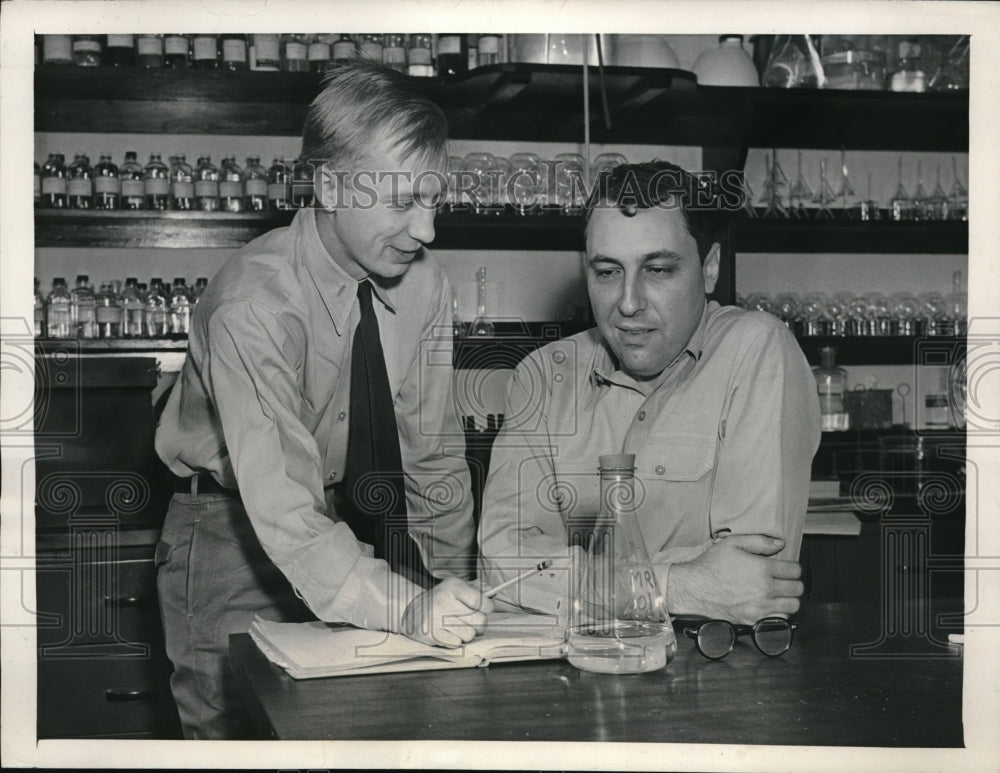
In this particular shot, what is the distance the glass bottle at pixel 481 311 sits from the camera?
2873mm

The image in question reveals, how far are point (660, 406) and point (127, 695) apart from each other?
4.71 ft

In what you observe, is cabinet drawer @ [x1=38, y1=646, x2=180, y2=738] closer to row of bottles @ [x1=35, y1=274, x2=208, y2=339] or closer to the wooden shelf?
row of bottles @ [x1=35, y1=274, x2=208, y2=339]

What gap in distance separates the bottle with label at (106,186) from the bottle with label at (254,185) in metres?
0.31

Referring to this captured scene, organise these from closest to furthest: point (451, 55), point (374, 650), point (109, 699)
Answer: point (374, 650) → point (109, 699) → point (451, 55)

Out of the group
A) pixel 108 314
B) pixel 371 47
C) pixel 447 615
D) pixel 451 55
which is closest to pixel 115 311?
pixel 108 314

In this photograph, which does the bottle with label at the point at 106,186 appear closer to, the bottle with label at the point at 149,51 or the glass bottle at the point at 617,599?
the bottle with label at the point at 149,51

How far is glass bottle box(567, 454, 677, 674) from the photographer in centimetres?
108

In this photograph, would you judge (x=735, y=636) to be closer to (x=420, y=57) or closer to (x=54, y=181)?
(x=420, y=57)

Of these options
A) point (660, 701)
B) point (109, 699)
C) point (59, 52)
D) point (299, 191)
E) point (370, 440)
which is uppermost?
point (59, 52)

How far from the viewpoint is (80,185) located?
8.84 ft

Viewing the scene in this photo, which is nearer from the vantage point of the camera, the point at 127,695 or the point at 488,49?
the point at 127,695

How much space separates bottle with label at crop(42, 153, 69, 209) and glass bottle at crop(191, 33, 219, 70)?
414 mm

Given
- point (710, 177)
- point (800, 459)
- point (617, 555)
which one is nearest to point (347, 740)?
point (617, 555)

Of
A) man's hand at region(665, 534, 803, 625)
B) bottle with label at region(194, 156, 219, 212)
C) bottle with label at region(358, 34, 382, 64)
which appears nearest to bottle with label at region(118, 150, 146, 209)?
bottle with label at region(194, 156, 219, 212)
